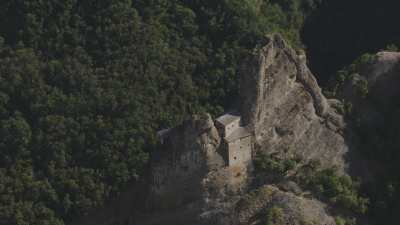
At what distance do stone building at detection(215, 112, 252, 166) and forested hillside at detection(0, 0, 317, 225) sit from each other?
834 centimetres

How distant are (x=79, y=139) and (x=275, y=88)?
15.3 meters

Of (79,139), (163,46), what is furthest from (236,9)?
(79,139)

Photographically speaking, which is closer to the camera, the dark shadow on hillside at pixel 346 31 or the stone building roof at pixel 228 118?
the stone building roof at pixel 228 118

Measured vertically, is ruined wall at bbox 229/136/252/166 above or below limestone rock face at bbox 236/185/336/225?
above

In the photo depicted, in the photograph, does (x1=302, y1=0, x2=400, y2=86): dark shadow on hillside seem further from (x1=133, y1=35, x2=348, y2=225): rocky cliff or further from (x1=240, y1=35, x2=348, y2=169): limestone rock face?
(x1=133, y1=35, x2=348, y2=225): rocky cliff

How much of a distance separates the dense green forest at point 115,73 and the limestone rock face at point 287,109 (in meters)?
2.76

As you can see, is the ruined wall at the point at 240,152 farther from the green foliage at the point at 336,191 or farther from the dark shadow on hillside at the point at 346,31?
the dark shadow on hillside at the point at 346,31

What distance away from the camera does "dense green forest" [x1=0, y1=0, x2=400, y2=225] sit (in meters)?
64.0

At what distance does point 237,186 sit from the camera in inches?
2266

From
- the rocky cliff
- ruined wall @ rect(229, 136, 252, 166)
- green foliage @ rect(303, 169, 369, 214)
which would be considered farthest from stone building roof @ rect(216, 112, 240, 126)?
green foliage @ rect(303, 169, 369, 214)

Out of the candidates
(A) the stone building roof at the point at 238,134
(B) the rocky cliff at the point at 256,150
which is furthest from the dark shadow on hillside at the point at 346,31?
(A) the stone building roof at the point at 238,134

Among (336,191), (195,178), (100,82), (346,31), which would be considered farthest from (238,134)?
(346,31)

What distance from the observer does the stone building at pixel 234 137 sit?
56.3 m

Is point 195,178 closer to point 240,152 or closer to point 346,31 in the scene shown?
point 240,152
